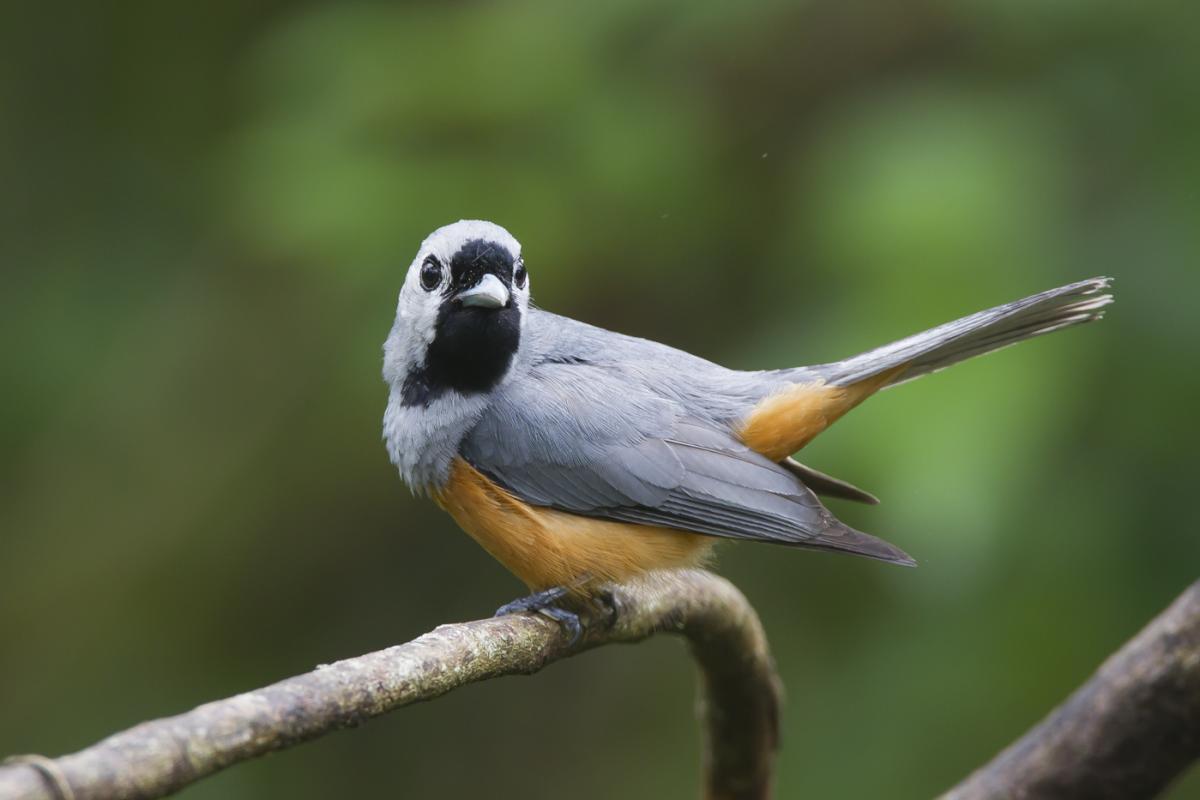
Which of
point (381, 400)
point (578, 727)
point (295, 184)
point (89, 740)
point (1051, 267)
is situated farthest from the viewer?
point (578, 727)

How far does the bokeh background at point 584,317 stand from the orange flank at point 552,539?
73cm

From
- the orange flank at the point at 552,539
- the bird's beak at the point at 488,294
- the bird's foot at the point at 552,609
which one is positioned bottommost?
the bird's foot at the point at 552,609

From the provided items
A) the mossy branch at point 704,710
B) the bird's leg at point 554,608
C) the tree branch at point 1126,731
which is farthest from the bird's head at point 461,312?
the tree branch at point 1126,731

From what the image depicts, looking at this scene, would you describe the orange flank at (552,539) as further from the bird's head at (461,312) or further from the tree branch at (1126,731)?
the tree branch at (1126,731)

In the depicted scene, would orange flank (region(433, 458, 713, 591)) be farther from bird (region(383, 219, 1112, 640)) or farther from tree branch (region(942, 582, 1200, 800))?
tree branch (region(942, 582, 1200, 800))

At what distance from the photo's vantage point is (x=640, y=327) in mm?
6156

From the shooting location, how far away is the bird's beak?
386 cm

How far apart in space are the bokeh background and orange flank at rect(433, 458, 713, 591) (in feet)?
2.38

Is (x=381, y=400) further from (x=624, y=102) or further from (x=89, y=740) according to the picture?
(x=89, y=740)

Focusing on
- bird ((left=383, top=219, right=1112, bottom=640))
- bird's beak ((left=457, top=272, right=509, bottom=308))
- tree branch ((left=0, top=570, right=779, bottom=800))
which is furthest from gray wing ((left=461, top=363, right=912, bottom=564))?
bird's beak ((left=457, top=272, right=509, bottom=308))

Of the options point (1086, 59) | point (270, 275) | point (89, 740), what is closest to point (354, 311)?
point (270, 275)

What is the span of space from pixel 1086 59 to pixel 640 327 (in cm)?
225

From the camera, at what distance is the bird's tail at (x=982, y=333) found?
13.1 ft

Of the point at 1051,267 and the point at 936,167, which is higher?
the point at 936,167
